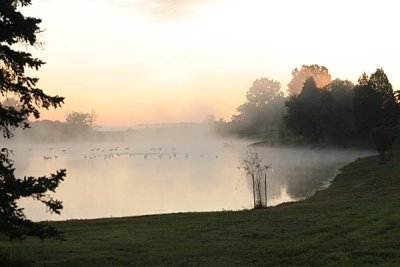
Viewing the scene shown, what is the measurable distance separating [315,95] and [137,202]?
7345cm

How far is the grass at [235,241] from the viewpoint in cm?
1388

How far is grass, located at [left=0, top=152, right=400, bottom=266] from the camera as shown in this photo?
45.5 feet

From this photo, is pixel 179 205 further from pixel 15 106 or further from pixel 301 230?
pixel 15 106

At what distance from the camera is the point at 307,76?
17988cm

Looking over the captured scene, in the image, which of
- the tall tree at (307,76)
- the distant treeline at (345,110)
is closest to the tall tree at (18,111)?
the distant treeline at (345,110)

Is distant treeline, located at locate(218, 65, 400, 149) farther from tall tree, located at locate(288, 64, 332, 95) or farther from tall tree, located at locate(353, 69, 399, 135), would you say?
tall tree, located at locate(288, 64, 332, 95)

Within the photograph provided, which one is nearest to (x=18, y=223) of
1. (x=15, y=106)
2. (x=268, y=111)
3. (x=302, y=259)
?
(x=15, y=106)

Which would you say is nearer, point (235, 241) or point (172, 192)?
point (235, 241)

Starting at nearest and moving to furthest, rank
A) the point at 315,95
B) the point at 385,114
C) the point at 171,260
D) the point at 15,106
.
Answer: the point at 15,106
the point at 171,260
the point at 385,114
the point at 315,95

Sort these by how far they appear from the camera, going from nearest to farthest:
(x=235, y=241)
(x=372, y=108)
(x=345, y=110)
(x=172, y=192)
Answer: (x=235, y=241), (x=172, y=192), (x=372, y=108), (x=345, y=110)

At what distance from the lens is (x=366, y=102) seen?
291 feet

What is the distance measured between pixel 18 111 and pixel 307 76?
175426 millimetres

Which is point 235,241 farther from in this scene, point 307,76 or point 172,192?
point 307,76

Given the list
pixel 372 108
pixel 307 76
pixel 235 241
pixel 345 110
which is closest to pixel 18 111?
pixel 235 241
